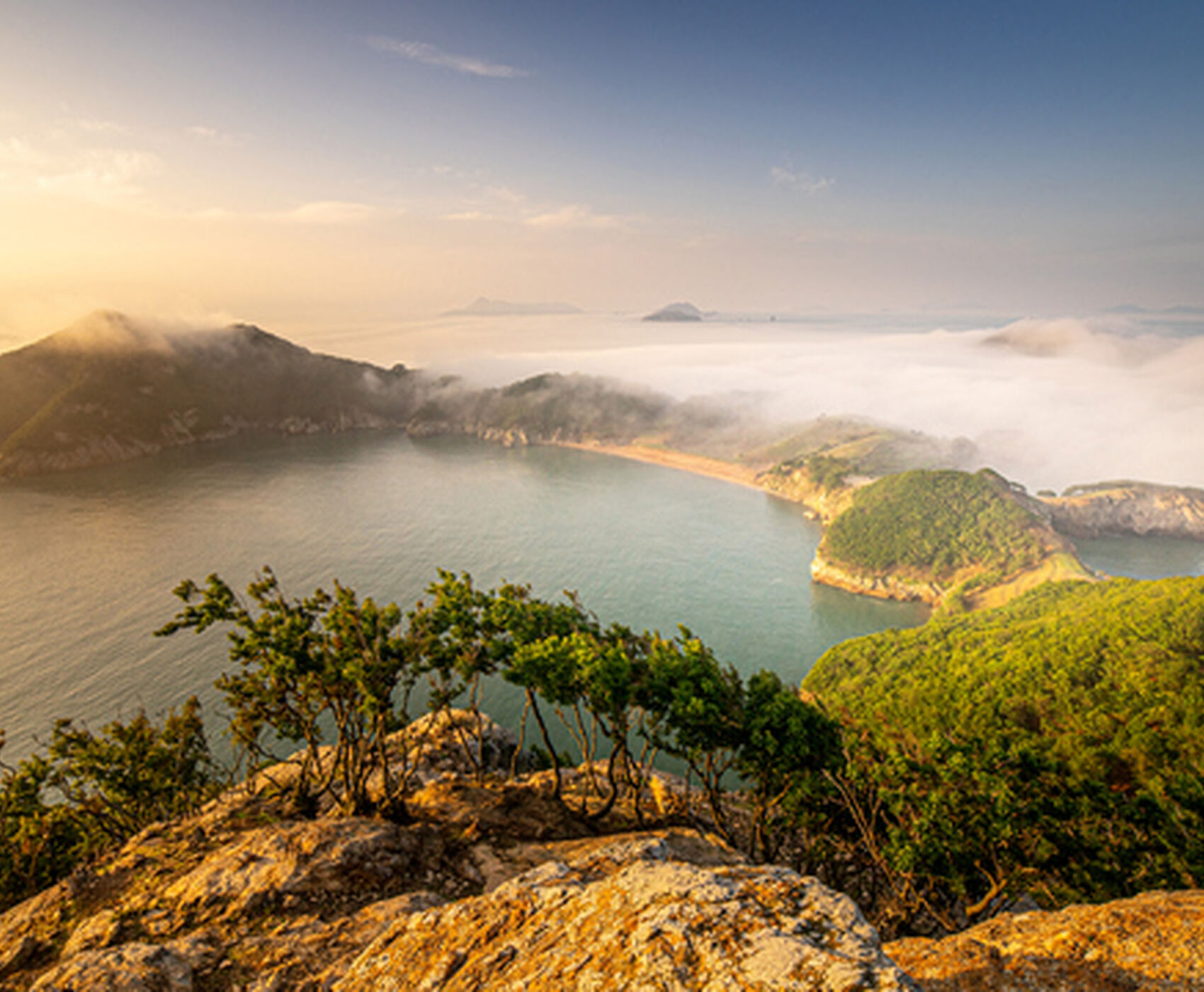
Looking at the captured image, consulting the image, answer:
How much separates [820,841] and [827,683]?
46063 millimetres

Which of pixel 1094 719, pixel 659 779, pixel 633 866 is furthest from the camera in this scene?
pixel 1094 719

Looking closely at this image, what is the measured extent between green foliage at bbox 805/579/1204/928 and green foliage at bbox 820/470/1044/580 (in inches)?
803

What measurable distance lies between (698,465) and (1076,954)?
174m

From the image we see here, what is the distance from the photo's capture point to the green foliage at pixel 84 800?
Answer: 2122cm

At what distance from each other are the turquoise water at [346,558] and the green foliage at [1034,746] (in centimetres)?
1999

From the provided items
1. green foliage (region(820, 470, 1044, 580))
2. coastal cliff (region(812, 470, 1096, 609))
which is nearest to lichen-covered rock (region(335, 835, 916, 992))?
coastal cliff (region(812, 470, 1096, 609))

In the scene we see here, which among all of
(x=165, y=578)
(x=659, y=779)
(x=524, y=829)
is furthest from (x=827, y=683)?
(x=165, y=578)

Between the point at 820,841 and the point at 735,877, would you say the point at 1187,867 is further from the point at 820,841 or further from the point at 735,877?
the point at 735,877

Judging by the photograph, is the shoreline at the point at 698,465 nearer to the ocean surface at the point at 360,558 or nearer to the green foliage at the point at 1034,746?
the ocean surface at the point at 360,558

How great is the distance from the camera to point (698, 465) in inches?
7042

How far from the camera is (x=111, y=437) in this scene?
154500 millimetres

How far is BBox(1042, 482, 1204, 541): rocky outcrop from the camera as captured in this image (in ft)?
395

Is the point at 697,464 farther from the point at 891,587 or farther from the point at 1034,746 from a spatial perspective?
the point at 1034,746

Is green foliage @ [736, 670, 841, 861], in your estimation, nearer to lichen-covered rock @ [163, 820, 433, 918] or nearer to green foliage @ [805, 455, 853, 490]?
lichen-covered rock @ [163, 820, 433, 918]
